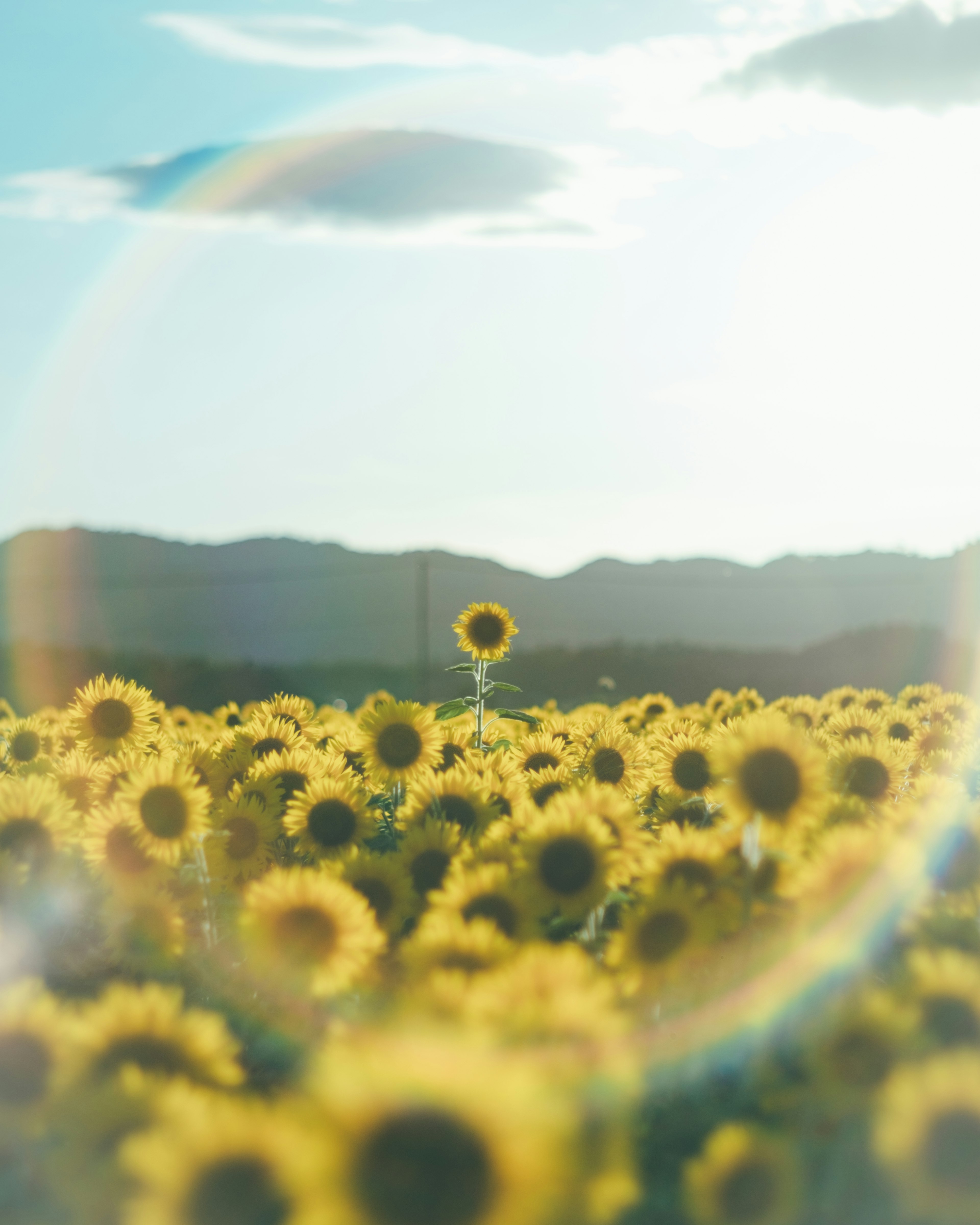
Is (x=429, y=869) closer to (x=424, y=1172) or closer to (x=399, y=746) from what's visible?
(x=399, y=746)

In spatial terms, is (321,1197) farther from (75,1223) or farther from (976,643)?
(976,643)

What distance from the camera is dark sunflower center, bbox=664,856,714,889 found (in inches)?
75.0

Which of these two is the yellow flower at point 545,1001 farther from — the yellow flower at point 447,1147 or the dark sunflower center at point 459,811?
the dark sunflower center at point 459,811

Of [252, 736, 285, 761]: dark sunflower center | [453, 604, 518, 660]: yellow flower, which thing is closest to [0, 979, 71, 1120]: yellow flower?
[252, 736, 285, 761]: dark sunflower center

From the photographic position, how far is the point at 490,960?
5.14 feet

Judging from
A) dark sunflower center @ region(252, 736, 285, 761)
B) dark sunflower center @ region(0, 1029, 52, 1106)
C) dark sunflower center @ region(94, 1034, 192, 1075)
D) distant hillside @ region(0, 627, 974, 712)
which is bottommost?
distant hillside @ region(0, 627, 974, 712)

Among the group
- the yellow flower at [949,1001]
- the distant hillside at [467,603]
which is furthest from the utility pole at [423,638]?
the yellow flower at [949,1001]

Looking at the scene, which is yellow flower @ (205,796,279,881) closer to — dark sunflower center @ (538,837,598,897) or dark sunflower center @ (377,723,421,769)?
dark sunflower center @ (377,723,421,769)

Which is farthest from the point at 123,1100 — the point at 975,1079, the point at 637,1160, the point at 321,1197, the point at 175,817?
the point at 175,817

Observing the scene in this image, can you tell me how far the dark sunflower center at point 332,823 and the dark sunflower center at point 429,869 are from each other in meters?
0.38

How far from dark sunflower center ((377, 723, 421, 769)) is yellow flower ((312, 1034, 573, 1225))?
208cm

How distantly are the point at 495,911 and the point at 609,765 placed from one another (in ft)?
4.98

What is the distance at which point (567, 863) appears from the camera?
2.00 m

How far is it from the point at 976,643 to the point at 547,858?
20.8 m
